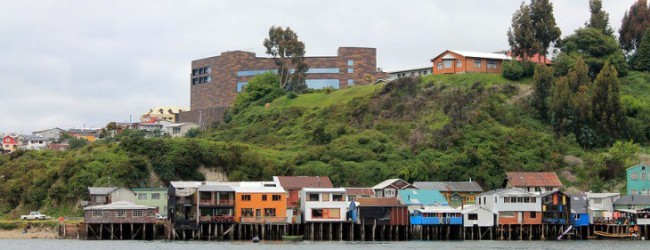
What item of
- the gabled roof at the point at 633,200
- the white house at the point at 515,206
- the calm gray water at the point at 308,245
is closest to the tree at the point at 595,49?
the gabled roof at the point at 633,200

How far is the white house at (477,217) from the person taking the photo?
92625mm

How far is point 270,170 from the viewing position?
108062 millimetres

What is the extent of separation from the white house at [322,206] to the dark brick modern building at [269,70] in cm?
5909

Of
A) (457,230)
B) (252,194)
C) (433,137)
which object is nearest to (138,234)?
(252,194)

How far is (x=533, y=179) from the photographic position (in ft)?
331

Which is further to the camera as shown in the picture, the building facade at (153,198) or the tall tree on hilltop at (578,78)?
the tall tree on hilltop at (578,78)

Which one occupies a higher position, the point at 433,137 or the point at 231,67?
the point at 231,67

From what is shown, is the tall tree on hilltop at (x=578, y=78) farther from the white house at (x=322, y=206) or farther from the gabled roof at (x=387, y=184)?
the white house at (x=322, y=206)

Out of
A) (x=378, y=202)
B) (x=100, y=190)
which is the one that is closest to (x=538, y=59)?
(x=378, y=202)

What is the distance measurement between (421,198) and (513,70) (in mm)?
37254

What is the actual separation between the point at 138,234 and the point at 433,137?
36754 millimetres

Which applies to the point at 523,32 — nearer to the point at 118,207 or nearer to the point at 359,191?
the point at 359,191

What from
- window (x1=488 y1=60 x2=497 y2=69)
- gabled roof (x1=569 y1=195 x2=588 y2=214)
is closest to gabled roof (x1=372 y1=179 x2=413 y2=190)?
gabled roof (x1=569 y1=195 x2=588 y2=214)

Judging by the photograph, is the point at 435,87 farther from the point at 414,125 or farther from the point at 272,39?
the point at 272,39
